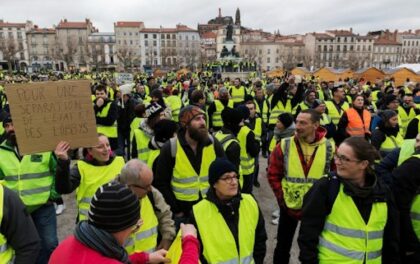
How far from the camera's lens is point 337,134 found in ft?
20.3

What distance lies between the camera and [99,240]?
5.17 feet

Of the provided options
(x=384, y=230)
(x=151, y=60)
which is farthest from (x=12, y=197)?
(x=151, y=60)

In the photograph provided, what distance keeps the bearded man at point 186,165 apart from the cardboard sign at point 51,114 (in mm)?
812

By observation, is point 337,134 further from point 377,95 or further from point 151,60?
point 151,60

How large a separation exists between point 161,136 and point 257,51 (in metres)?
101

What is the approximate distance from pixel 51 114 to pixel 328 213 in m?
2.41

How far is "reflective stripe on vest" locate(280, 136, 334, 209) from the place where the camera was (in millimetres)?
3549

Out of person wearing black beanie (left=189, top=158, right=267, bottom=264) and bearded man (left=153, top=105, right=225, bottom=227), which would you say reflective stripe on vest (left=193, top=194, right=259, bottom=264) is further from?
bearded man (left=153, top=105, right=225, bottom=227)

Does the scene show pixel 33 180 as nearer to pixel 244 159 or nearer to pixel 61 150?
pixel 61 150

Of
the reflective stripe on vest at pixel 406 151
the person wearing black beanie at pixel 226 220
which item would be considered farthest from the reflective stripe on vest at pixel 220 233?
the reflective stripe on vest at pixel 406 151

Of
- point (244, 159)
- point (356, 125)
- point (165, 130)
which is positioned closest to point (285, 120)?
point (244, 159)

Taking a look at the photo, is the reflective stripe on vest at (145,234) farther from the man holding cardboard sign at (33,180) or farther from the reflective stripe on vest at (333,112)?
the reflective stripe on vest at (333,112)

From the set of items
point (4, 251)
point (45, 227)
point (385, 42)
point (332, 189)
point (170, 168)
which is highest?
point (385, 42)

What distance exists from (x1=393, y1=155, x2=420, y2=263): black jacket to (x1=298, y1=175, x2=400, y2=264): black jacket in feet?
0.58
